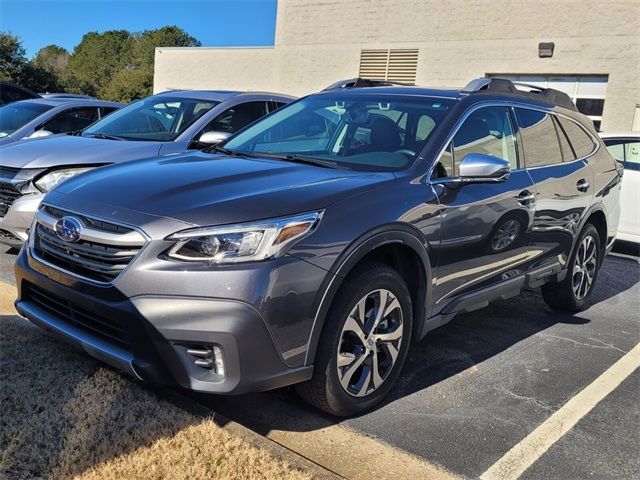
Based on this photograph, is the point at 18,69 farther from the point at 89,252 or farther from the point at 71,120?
the point at 89,252

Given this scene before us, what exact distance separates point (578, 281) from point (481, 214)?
212 centimetres

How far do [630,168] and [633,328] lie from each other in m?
3.30

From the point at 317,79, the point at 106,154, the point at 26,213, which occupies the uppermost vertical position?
the point at 317,79

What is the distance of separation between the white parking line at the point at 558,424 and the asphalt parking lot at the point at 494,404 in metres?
0.03

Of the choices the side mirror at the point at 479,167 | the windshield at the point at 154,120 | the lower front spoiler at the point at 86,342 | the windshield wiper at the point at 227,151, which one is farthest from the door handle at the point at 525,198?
the windshield at the point at 154,120

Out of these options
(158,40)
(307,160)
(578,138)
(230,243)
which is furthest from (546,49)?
(158,40)

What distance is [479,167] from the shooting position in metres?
3.67

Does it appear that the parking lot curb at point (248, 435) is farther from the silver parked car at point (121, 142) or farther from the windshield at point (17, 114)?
the windshield at point (17, 114)

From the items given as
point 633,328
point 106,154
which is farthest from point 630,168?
point 106,154

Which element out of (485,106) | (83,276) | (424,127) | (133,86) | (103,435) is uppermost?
(133,86)

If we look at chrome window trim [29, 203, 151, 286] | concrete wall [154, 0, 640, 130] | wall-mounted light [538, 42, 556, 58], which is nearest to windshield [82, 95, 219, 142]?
chrome window trim [29, 203, 151, 286]

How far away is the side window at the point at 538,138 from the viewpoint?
4.59 metres

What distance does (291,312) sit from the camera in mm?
2830

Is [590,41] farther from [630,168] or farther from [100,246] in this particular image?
[100,246]
